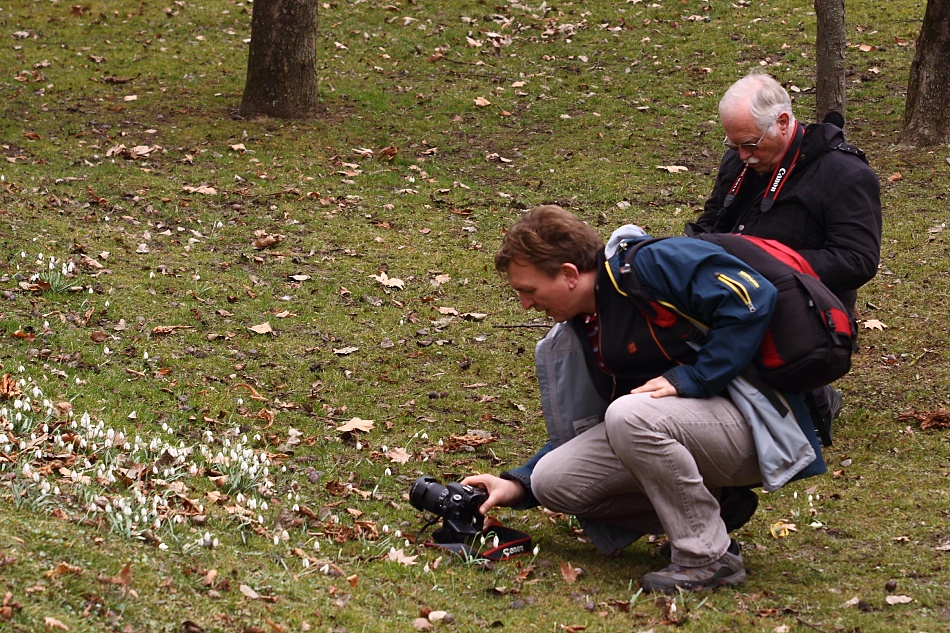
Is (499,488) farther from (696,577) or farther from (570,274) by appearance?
(570,274)

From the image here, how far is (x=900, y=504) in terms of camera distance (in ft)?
17.5

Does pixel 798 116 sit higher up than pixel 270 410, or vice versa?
pixel 798 116

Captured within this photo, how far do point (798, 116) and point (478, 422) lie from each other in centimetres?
760

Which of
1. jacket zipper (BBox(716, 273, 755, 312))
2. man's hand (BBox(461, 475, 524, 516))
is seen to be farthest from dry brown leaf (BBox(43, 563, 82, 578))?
jacket zipper (BBox(716, 273, 755, 312))

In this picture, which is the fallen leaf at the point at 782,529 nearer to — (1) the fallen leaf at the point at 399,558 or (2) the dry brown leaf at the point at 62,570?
(1) the fallen leaf at the point at 399,558

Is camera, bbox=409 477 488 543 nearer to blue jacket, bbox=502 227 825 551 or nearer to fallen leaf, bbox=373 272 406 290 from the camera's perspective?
blue jacket, bbox=502 227 825 551

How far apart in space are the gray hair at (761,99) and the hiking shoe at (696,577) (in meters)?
2.29

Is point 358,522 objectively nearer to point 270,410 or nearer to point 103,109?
point 270,410

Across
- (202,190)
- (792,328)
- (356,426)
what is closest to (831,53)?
(356,426)

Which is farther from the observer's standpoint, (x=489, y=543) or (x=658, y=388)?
(x=489, y=543)

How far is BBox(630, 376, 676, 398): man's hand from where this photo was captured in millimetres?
4227

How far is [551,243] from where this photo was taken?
4.31 meters

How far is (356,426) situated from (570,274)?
243 cm

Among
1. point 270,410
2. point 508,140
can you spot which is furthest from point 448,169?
point 270,410
